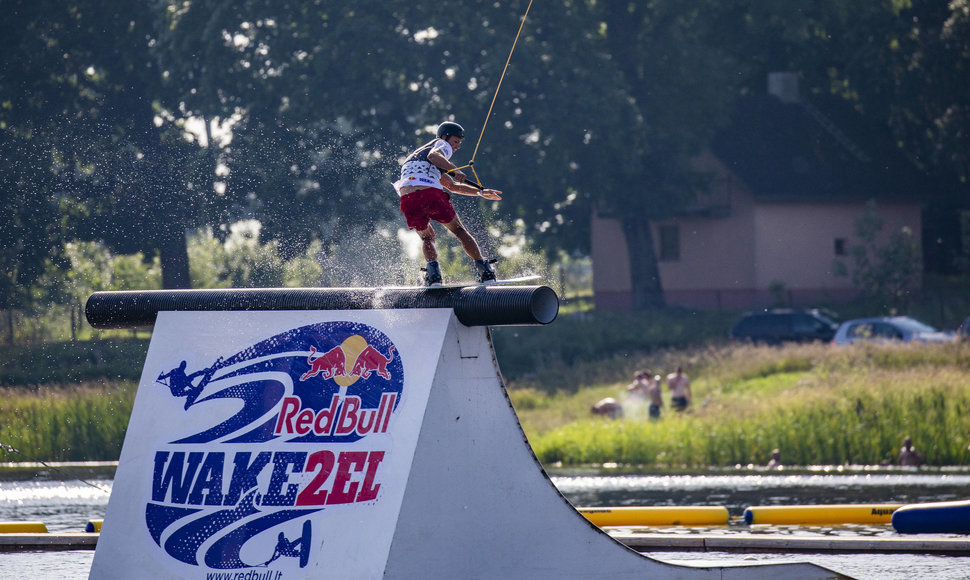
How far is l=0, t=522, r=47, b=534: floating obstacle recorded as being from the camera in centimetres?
1580

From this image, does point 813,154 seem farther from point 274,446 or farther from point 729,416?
point 274,446

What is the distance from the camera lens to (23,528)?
52.2ft

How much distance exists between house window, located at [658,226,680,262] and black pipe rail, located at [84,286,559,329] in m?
42.5

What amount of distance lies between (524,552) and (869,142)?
46949mm

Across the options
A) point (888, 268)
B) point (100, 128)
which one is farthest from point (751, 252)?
point (100, 128)

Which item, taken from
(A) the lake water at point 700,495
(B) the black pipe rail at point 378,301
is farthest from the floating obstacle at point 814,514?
(B) the black pipe rail at point 378,301

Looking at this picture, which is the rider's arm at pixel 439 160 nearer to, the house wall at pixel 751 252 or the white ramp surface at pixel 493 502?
the white ramp surface at pixel 493 502

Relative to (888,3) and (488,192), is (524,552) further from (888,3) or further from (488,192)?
(888,3)

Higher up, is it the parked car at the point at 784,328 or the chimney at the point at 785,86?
the chimney at the point at 785,86

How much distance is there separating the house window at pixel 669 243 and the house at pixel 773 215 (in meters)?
0.05

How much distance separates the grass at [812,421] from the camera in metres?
24.5

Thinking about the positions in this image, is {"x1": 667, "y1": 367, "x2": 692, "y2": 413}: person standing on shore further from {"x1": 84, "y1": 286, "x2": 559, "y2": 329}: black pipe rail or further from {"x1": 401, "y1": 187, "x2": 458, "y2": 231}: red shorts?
{"x1": 84, "y1": 286, "x2": 559, "y2": 329}: black pipe rail

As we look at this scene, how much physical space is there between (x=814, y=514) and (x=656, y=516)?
186 cm

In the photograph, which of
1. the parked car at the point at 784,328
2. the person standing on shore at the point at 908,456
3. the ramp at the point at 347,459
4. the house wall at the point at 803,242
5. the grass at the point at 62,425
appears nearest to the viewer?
the ramp at the point at 347,459
